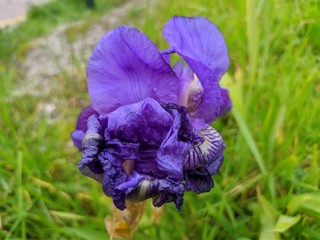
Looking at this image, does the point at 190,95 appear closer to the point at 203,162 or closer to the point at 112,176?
the point at 203,162

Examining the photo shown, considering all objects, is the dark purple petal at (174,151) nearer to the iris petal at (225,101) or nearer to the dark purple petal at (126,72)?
the dark purple petal at (126,72)

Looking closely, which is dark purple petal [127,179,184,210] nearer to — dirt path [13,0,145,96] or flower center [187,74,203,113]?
flower center [187,74,203,113]

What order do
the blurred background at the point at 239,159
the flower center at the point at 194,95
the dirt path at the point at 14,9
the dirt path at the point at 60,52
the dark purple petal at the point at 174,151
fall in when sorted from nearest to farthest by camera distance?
the dark purple petal at the point at 174,151, the flower center at the point at 194,95, the blurred background at the point at 239,159, the dirt path at the point at 60,52, the dirt path at the point at 14,9

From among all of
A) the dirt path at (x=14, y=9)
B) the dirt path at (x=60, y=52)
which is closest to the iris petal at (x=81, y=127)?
the dirt path at (x=60, y=52)

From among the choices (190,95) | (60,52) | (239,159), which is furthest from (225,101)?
(60,52)

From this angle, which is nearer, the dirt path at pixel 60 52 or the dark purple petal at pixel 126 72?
the dark purple petal at pixel 126 72

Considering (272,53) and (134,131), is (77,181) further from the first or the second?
(272,53)
